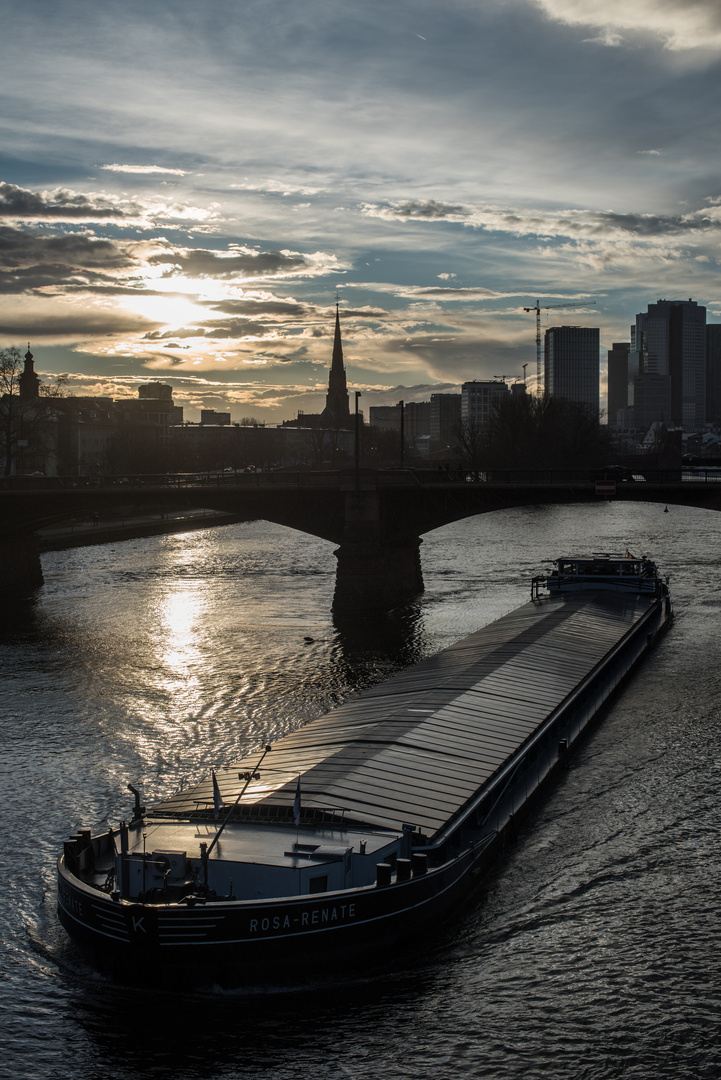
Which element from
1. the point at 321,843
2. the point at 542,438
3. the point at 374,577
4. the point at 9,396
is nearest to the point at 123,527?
the point at 9,396

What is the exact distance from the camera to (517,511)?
117 m

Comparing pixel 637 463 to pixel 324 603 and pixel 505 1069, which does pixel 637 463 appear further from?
pixel 505 1069

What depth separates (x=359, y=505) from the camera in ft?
187

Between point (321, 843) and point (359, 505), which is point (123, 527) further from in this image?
point (321, 843)

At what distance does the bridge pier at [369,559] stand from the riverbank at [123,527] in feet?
105

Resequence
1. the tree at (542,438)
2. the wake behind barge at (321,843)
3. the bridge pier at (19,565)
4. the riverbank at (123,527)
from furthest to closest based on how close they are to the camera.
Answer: the tree at (542,438)
the riverbank at (123,527)
the bridge pier at (19,565)
the wake behind barge at (321,843)

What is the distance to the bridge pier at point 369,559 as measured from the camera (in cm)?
5341

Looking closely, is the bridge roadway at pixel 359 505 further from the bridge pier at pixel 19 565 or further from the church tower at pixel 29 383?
the church tower at pixel 29 383

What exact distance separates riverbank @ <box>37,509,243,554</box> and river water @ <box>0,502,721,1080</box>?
39856 millimetres

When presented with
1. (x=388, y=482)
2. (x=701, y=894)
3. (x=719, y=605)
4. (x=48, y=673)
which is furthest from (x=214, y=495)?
(x=701, y=894)

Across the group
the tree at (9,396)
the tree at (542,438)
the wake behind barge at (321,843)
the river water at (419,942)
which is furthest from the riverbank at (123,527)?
the wake behind barge at (321,843)

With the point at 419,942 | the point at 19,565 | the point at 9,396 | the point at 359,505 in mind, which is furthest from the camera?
the point at 9,396

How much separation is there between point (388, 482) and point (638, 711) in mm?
28174

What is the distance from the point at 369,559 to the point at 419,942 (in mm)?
38267
